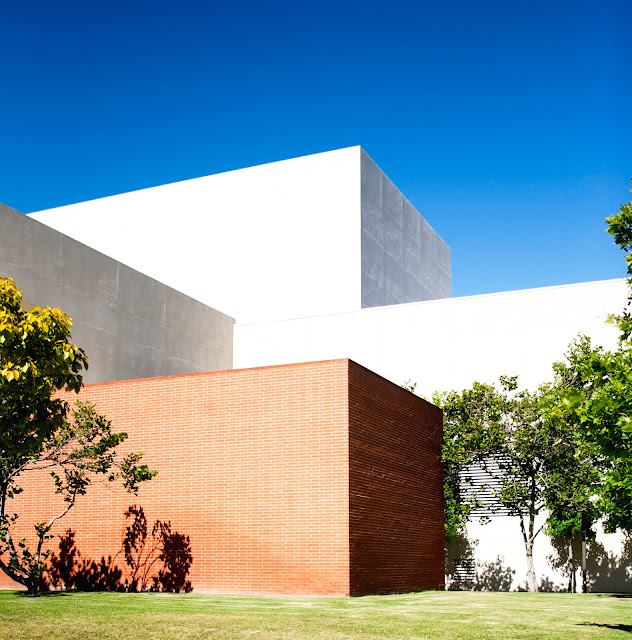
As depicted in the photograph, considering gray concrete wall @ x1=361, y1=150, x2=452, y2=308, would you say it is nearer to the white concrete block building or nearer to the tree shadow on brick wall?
the white concrete block building

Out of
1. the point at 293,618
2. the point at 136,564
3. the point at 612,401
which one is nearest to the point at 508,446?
the point at 136,564

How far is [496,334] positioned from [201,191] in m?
16.5

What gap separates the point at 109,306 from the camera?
2572cm

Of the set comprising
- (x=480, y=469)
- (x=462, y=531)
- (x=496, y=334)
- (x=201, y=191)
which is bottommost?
(x=462, y=531)

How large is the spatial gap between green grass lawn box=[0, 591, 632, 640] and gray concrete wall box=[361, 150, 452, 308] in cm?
1952

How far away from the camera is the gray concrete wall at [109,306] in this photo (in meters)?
22.6

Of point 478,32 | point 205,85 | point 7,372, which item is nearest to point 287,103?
point 205,85

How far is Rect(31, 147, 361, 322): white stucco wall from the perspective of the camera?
112ft

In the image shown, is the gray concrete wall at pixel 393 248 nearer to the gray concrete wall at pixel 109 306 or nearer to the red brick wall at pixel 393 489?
the gray concrete wall at pixel 109 306

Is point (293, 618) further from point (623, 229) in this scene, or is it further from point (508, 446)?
point (508, 446)

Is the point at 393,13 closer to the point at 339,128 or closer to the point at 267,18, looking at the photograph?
the point at 267,18

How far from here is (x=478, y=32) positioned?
1021 inches

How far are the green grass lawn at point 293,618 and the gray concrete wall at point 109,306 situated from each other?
9403 millimetres

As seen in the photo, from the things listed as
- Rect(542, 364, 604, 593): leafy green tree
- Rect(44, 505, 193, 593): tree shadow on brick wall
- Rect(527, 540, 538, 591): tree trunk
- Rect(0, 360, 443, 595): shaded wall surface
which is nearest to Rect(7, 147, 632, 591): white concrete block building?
Rect(527, 540, 538, 591): tree trunk
